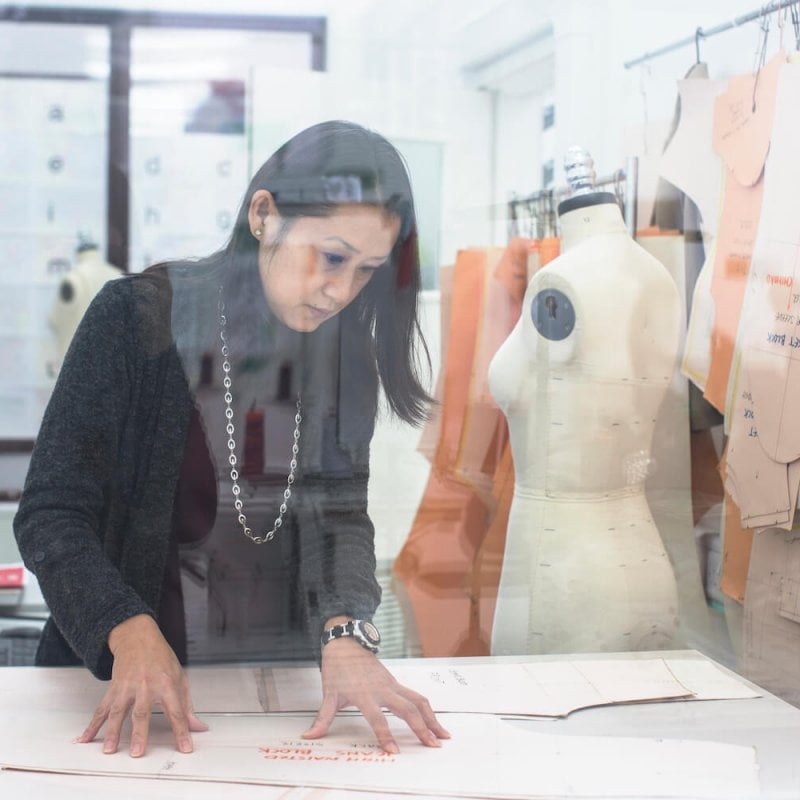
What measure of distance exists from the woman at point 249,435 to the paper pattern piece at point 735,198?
0.47 m

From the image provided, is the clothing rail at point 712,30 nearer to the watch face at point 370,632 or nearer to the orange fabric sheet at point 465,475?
the orange fabric sheet at point 465,475

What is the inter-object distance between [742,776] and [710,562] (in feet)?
1.62

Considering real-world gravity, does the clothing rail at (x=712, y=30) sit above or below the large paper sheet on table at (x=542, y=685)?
above

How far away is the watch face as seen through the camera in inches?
40.6

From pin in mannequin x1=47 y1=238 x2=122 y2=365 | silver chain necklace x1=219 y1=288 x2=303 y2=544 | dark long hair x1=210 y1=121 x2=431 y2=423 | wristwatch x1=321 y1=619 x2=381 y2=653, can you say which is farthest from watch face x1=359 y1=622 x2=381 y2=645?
pin in mannequin x1=47 y1=238 x2=122 y2=365

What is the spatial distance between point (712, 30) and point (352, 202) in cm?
62

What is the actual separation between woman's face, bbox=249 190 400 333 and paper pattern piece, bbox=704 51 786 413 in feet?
1.76

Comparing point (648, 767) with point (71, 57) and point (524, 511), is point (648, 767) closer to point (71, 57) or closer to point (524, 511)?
point (524, 511)

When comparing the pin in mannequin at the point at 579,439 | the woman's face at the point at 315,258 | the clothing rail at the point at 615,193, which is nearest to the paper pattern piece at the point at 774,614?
the pin in mannequin at the point at 579,439

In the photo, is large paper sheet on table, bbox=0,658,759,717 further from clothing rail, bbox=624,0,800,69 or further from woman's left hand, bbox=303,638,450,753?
clothing rail, bbox=624,0,800,69

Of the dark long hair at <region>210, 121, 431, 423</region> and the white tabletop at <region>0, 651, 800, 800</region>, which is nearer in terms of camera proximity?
the white tabletop at <region>0, 651, 800, 800</region>

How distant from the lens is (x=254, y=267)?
3.44ft

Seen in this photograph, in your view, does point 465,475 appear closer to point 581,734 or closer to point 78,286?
point 581,734

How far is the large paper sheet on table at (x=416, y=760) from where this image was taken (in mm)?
884
